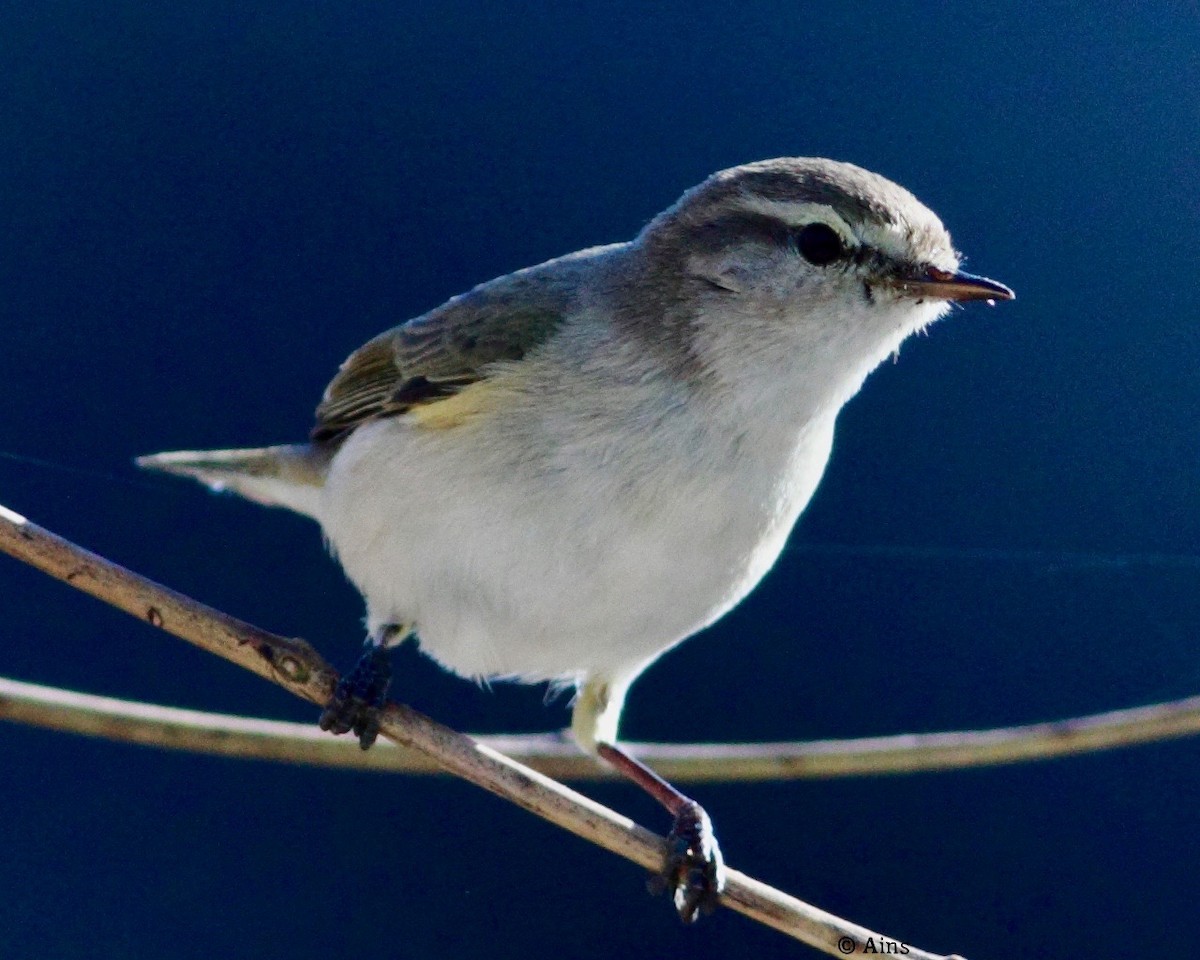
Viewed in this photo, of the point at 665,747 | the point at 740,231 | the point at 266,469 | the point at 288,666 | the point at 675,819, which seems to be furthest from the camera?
the point at 266,469

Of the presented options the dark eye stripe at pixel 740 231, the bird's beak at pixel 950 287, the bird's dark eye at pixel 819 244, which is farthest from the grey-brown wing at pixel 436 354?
the bird's beak at pixel 950 287

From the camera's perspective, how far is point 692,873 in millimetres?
1938

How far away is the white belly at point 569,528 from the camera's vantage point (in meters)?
1.75

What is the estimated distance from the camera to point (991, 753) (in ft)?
6.35

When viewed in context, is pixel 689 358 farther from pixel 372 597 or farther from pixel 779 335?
pixel 372 597

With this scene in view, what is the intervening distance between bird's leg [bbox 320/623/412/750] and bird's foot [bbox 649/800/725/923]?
48 cm

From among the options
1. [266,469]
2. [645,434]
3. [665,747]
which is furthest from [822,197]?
[266,469]

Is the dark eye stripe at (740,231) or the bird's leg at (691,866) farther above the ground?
the dark eye stripe at (740,231)

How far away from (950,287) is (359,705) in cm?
104

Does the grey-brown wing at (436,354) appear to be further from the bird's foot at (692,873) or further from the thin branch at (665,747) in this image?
the bird's foot at (692,873)

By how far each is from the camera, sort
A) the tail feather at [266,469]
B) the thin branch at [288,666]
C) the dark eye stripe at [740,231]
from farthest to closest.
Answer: the tail feather at [266,469] → the dark eye stripe at [740,231] → the thin branch at [288,666]

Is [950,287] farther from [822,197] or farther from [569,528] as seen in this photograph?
[569,528]

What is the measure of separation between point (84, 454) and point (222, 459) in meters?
0.74

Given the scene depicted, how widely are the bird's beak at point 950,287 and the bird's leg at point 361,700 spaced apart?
967mm
